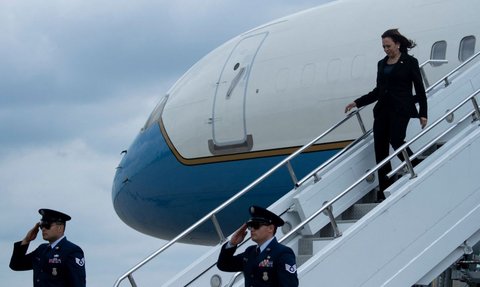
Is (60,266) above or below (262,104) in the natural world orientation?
below

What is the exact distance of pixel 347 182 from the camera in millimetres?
9008

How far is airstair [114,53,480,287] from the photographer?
24.0 ft

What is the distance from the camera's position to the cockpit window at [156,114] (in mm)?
15359

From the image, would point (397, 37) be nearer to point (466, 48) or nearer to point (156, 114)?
point (466, 48)

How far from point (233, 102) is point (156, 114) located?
245 centimetres

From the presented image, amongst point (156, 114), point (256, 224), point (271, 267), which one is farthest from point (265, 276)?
point (156, 114)

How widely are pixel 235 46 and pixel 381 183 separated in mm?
6363

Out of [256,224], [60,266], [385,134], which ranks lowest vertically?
[60,266]

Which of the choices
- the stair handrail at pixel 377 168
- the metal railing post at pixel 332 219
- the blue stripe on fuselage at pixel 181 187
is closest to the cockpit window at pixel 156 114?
the blue stripe on fuselage at pixel 181 187

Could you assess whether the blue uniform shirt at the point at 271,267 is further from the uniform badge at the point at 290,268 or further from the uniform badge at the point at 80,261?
the uniform badge at the point at 80,261

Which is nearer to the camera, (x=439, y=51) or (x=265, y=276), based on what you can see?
(x=265, y=276)

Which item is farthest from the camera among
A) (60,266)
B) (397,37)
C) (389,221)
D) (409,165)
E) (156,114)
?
(156,114)

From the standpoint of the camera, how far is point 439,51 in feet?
35.5

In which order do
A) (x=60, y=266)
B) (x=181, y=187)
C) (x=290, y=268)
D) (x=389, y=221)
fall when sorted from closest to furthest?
(x=290, y=268), (x=60, y=266), (x=389, y=221), (x=181, y=187)
